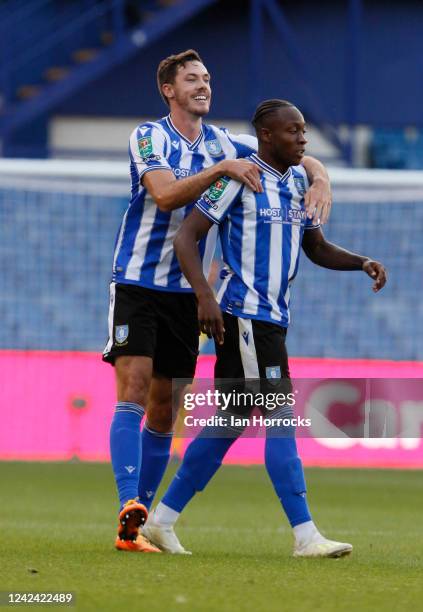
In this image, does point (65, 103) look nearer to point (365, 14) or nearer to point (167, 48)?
point (167, 48)

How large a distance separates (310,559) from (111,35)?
1513 cm

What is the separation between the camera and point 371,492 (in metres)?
10.5

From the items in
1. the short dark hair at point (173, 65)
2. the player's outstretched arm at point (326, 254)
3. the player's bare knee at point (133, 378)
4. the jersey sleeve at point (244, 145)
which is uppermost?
the short dark hair at point (173, 65)

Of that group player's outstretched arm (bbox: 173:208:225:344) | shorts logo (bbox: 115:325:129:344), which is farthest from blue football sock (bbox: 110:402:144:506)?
player's outstretched arm (bbox: 173:208:225:344)

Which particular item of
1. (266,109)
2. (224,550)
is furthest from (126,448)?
(266,109)

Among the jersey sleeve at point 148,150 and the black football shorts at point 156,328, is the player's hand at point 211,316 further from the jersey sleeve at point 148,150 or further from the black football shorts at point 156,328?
the jersey sleeve at point 148,150

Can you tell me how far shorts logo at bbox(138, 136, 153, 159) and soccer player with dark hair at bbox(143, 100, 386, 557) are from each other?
368mm

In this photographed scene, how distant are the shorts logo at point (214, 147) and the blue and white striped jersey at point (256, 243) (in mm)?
417

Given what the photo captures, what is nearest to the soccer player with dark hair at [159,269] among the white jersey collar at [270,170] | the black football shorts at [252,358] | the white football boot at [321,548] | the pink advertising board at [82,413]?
the white jersey collar at [270,170]

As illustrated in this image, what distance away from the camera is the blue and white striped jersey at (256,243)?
574 centimetres

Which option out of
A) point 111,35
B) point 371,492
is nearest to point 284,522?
point 371,492

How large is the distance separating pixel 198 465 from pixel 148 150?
1.34 meters

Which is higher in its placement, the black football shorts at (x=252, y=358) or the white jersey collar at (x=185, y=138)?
the white jersey collar at (x=185, y=138)

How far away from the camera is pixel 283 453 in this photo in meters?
5.68
